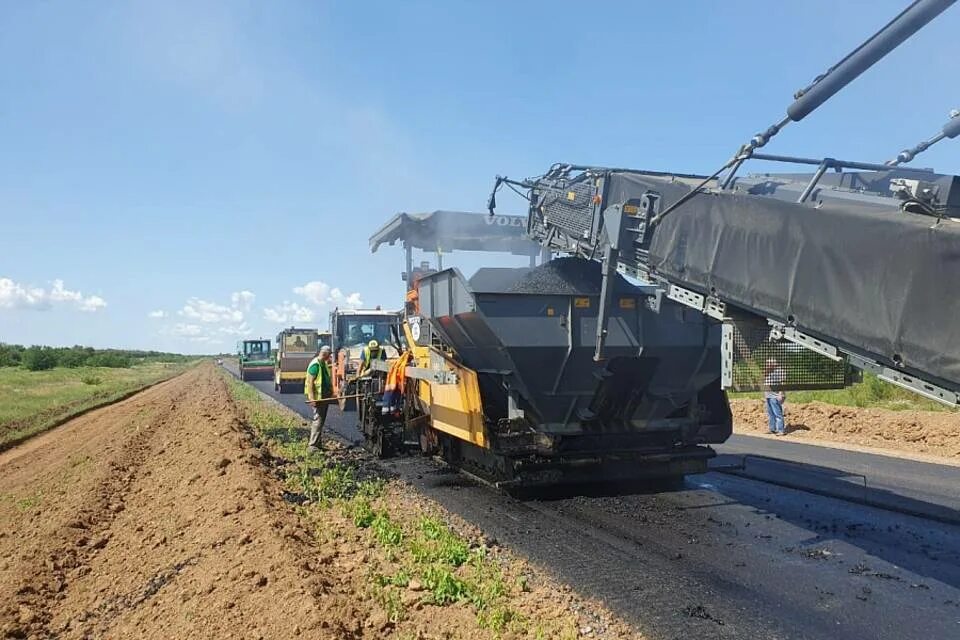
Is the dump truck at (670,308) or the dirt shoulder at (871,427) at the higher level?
the dump truck at (670,308)

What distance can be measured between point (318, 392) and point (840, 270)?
908 centimetres

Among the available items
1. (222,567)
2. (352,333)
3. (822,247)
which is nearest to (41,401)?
(352,333)

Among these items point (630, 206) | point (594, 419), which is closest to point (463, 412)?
point (594, 419)

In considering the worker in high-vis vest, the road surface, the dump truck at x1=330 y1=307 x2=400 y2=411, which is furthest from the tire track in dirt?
the dump truck at x1=330 y1=307 x2=400 y2=411

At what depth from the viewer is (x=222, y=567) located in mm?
5211

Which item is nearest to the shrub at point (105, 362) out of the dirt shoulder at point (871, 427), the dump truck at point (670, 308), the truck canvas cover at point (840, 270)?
the dirt shoulder at point (871, 427)

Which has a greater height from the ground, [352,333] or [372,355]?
[352,333]

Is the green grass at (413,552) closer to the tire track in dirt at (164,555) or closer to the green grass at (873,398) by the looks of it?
the tire track in dirt at (164,555)

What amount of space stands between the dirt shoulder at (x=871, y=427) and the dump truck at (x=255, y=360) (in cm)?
3228

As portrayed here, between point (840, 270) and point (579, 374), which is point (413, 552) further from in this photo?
point (840, 270)

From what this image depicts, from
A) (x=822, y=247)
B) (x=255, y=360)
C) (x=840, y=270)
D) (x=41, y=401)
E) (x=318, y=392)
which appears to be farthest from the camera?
(x=255, y=360)

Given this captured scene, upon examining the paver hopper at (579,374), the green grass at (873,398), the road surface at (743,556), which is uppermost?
the paver hopper at (579,374)

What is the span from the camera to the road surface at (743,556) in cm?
434

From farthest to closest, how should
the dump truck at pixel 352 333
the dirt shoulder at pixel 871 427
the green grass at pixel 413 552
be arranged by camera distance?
1. the dump truck at pixel 352 333
2. the dirt shoulder at pixel 871 427
3. the green grass at pixel 413 552
